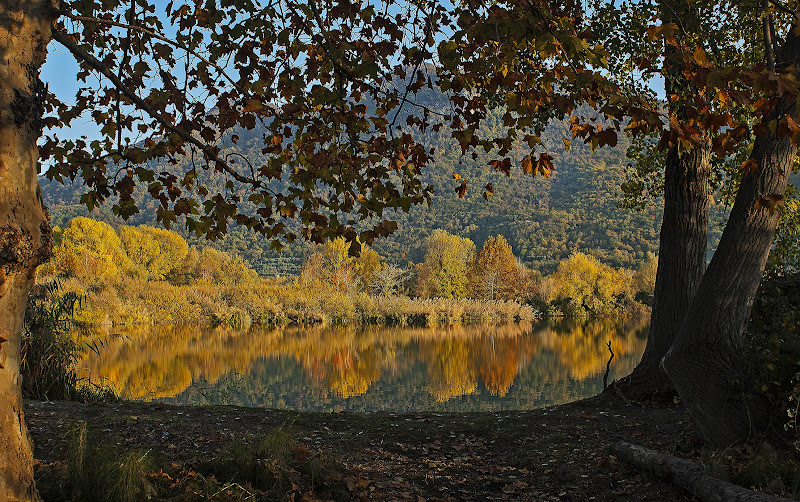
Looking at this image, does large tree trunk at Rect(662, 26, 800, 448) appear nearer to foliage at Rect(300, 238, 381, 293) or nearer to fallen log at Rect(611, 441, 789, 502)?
fallen log at Rect(611, 441, 789, 502)

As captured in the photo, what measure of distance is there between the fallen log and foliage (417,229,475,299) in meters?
33.6

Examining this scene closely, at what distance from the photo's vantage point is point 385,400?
10664 mm

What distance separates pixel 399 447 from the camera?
191 inches

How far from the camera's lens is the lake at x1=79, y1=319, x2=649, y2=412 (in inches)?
416

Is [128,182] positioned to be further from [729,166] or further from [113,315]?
[113,315]

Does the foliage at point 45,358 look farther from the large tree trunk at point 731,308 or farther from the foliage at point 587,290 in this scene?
the foliage at point 587,290

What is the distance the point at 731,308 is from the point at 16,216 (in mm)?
4279

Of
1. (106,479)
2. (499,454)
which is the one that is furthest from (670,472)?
(106,479)

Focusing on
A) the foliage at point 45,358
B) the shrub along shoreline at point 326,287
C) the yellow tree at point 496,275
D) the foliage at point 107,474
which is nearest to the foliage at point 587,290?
the shrub along shoreline at point 326,287

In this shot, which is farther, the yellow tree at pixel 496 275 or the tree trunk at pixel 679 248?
the yellow tree at pixel 496 275

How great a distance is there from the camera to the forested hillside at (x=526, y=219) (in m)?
57.6

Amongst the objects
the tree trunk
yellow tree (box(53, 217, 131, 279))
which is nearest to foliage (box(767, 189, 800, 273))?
the tree trunk

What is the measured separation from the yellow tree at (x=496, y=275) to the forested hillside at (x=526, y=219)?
15.5 m

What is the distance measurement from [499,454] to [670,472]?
Result: 1.57 metres
